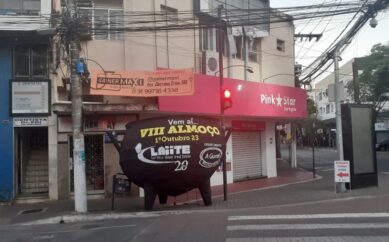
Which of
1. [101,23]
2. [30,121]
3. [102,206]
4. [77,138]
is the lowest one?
[102,206]

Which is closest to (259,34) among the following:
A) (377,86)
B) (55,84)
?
(55,84)

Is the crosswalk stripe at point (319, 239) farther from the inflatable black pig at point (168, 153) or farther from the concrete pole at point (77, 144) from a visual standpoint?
the concrete pole at point (77, 144)

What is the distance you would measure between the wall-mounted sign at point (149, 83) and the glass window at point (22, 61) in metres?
3.23

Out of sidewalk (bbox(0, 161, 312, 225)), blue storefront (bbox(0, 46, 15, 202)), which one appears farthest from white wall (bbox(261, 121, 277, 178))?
blue storefront (bbox(0, 46, 15, 202))

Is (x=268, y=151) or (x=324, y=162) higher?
(x=268, y=151)

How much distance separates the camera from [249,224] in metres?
11.0

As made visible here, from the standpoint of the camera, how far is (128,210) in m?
14.9

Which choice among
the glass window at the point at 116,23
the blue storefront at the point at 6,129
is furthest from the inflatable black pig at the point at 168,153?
the blue storefront at the point at 6,129

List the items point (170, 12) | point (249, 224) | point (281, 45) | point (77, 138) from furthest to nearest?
point (281, 45), point (170, 12), point (77, 138), point (249, 224)

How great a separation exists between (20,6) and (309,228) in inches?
496

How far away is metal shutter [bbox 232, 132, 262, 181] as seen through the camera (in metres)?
22.8

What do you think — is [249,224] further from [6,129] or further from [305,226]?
[6,129]

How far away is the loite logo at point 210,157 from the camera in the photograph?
46.5 feet

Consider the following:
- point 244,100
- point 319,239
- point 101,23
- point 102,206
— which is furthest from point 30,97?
point 319,239
